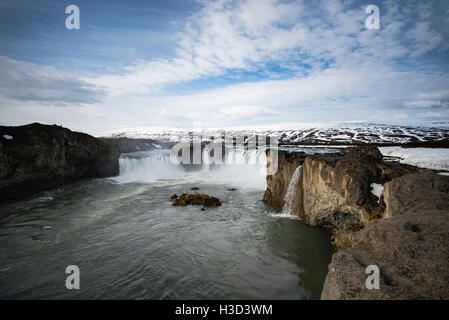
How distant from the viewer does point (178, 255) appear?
10742mm

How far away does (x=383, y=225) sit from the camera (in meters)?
5.02

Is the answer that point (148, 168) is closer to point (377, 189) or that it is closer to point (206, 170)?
point (206, 170)

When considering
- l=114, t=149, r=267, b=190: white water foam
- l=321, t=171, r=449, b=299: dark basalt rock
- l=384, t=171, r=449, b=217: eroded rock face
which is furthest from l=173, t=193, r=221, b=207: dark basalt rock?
l=321, t=171, r=449, b=299: dark basalt rock

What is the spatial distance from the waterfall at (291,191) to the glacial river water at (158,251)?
647 millimetres

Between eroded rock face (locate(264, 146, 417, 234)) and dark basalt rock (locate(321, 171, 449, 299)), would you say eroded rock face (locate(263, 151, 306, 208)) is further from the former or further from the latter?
dark basalt rock (locate(321, 171, 449, 299))

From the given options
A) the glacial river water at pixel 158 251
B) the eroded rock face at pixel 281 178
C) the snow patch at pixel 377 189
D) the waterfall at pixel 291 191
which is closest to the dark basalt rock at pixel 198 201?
the glacial river water at pixel 158 251

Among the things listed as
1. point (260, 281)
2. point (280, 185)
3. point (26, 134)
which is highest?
point (26, 134)

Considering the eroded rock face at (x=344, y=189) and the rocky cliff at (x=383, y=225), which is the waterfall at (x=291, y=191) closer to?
the eroded rock face at (x=344, y=189)

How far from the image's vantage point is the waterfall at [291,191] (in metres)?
16.6

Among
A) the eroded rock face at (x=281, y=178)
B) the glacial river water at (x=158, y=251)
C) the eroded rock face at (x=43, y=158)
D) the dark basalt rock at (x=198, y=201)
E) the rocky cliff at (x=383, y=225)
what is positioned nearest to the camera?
the rocky cliff at (x=383, y=225)

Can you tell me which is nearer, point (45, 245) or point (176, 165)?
point (45, 245)
